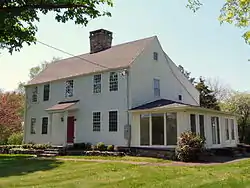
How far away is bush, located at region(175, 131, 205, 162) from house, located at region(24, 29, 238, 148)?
1.64 m

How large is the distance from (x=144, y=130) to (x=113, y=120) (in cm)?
238

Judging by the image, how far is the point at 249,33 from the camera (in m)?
12.1

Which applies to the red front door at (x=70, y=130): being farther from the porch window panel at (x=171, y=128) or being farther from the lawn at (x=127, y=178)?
the lawn at (x=127, y=178)

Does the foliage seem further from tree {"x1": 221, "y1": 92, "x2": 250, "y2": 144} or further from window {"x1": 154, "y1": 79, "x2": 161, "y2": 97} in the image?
tree {"x1": 221, "y1": 92, "x2": 250, "y2": 144}

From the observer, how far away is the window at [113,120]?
19000mm

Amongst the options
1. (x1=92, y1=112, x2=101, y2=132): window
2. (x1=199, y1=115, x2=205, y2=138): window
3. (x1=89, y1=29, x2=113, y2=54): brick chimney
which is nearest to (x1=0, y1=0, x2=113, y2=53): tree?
(x1=92, y1=112, x2=101, y2=132): window

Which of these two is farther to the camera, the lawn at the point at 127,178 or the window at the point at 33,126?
the window at the point at 33,126

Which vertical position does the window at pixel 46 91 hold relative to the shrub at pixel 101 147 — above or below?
above

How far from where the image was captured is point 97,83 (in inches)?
808

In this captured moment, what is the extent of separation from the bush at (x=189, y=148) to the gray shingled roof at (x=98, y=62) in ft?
21.3

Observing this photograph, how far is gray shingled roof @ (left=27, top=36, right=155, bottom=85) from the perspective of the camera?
2012cm

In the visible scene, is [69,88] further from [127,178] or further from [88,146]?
[127,178]

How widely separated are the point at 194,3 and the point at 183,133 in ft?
26.4

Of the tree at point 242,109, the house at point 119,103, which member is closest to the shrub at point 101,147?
the house at point 119,103
